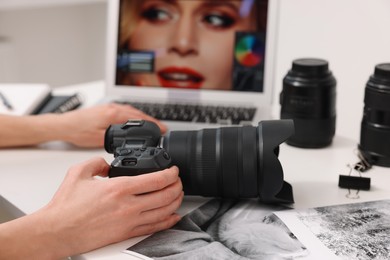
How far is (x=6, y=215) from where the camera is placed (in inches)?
33.6

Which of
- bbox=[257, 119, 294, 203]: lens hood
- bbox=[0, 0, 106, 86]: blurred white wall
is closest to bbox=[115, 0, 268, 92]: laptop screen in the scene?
bbox=[257, 119, 294, 203]: lens hood

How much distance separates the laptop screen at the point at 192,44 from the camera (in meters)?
1.19

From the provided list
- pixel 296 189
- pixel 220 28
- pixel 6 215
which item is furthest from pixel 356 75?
pixel 6 215

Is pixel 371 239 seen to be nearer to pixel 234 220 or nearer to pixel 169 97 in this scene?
pixel 234 220

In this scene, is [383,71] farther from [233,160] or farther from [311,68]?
[233,160]

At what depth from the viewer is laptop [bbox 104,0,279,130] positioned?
118 centimetres

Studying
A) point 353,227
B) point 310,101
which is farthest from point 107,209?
point 310,101

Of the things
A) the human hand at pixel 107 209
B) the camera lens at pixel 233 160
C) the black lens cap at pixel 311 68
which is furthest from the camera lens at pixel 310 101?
the human hand at pixel 107 209

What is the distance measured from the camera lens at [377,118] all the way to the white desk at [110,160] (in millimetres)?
26

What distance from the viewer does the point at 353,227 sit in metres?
0.73

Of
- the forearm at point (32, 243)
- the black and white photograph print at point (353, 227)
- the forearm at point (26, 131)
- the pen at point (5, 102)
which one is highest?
the pen at point (5, 102)

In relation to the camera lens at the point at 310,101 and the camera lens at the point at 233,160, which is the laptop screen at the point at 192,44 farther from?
the camera lens at the point at 233,160

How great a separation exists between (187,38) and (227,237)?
604mm

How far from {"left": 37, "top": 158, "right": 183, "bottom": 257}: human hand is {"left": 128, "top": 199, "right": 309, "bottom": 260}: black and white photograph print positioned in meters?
0.03
